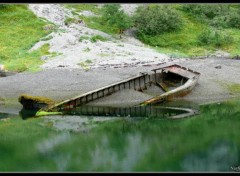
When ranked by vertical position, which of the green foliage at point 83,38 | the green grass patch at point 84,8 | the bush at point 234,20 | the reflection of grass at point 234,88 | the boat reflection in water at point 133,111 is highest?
the green grass patch at point 84,8

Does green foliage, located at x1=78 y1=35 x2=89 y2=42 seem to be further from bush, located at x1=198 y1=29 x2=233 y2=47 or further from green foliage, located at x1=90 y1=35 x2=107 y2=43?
bush, located at x1=198 y1=29 x2=233 y2=47

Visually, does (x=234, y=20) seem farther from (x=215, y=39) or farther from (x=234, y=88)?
(x=234, y=88)

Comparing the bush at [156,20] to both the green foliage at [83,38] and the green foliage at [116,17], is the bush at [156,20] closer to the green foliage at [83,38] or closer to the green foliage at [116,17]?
the green foliage at [116,17]

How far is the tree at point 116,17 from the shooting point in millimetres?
71188

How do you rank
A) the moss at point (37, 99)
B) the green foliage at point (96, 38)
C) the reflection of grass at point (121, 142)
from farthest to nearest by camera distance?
the green foliage at point (96, 38)
the moss at point (37, 99)
the reflection of grass at point (121, 142)

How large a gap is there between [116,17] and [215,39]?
531 inches

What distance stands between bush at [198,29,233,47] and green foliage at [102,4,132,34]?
32.9ft

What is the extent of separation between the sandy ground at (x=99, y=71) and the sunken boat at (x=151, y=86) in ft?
2.65

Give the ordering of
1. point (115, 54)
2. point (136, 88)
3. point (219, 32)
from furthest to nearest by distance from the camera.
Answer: point (219, 32) < point (115, 54) < point (136, 88)

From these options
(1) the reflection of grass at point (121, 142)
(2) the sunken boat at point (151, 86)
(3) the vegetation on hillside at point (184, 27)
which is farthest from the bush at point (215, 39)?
(1) the reflection of grass at point (121, 142)

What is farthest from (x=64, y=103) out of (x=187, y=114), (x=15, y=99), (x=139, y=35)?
(x=139, y=35)

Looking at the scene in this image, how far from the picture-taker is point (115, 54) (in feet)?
196

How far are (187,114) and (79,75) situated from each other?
1473 cm

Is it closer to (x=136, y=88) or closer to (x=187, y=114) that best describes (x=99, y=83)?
(x=136, y=88)
